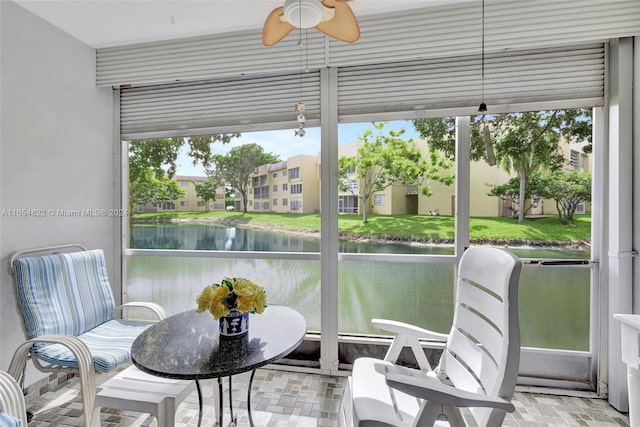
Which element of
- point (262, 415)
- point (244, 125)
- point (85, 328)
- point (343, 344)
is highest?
point (244, 125)

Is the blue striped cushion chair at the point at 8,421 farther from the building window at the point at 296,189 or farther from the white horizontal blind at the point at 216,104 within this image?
the white horizontal blind at the point at 216,104

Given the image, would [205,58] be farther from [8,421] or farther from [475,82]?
[8,421]

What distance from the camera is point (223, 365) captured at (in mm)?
1296

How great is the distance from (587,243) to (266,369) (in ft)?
8.75

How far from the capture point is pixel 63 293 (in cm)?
211

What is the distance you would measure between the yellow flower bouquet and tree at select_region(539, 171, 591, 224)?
2.22 meters

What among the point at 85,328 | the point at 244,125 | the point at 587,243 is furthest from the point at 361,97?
the point at 85,328

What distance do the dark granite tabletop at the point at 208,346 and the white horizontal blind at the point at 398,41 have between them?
1.88m

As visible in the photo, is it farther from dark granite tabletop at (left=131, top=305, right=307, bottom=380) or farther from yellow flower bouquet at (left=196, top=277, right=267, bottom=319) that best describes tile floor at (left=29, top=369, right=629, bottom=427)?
yellow flower bouquet at (left=196, top=277, right=267, bottom=319)

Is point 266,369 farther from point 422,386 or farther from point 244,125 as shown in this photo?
point 244,125

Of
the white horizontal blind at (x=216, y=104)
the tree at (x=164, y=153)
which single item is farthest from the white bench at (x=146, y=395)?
the white horizontal blind at (x=216, y=104)

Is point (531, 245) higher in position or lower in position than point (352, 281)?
higher

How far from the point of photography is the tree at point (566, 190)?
2.27m

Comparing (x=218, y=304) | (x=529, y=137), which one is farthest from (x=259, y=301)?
(x=529, y=137)
